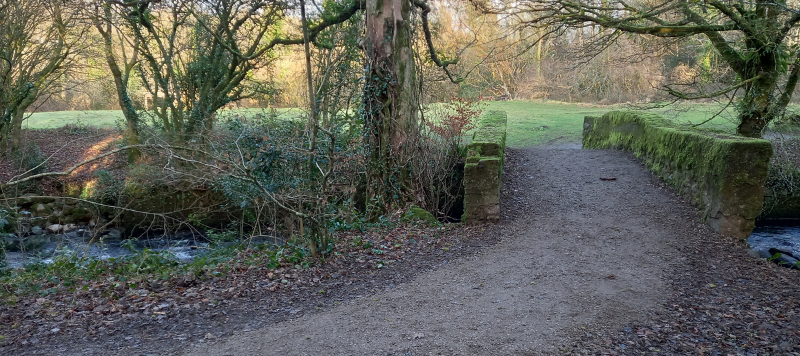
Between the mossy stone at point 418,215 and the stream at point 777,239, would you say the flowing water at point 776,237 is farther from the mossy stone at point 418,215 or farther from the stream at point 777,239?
the mossy stone at point 418,215

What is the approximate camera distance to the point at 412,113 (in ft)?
31.0

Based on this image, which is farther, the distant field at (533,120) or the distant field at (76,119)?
the distant field at (76,119)

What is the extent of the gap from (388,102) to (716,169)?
5.35 m

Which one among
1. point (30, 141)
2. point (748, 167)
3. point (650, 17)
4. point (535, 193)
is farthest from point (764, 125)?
point (30, 141)

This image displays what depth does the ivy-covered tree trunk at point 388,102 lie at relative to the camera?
9094 millimetres

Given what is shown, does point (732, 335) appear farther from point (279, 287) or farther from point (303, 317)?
point (279, 287)

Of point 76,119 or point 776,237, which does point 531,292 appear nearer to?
point 776,237

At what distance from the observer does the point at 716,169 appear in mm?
7426

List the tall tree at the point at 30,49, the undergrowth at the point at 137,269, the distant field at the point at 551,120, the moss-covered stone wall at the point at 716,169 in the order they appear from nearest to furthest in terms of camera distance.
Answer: the undergrowth at the point at 137,269 < the moss-covered stone wall at the point at 716,169 < the tall tree at the point at 30,49 < the distant field at the point at 551,120

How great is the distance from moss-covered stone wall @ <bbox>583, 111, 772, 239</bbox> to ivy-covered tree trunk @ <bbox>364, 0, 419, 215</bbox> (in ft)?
15.4

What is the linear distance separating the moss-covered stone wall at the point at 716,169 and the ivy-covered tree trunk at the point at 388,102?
4700 mm

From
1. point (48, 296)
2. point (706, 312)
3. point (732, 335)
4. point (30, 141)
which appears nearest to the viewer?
point (732, 335)

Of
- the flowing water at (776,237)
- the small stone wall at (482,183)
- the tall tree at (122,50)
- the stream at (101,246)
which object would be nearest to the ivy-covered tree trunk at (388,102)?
the small stone wall at (482,183)

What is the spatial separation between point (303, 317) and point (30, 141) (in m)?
15.6
